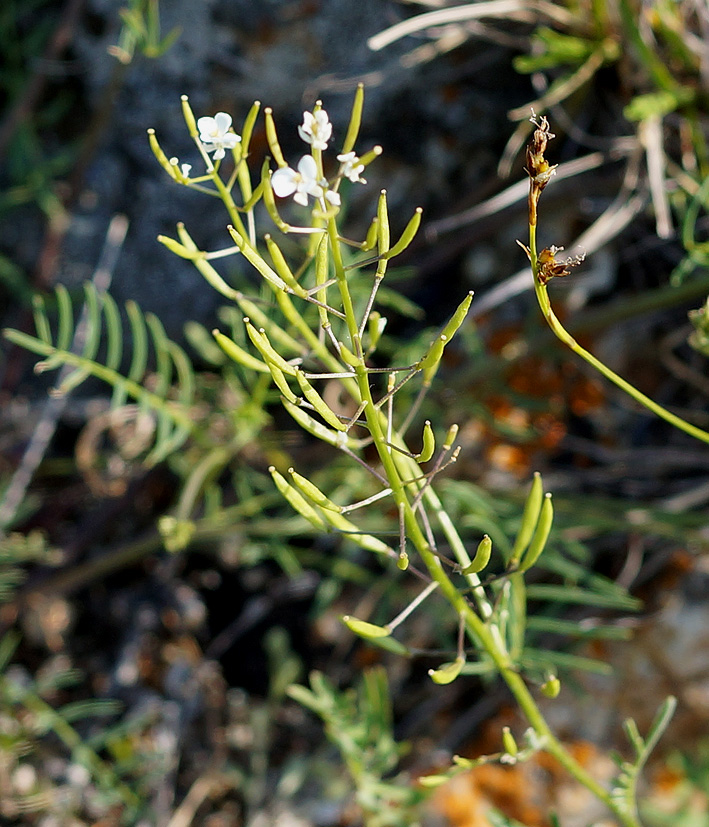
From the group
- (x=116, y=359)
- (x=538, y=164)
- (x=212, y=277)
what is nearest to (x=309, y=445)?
(x=116, y=359)

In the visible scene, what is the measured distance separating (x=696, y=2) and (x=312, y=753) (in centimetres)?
120

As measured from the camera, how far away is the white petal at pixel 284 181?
41cm

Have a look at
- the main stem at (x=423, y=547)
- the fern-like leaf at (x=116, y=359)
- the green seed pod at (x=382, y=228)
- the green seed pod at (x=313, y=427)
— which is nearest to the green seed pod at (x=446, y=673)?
the main stem at (x=423, y=547)

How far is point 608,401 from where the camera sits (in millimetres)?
Answer: 1228

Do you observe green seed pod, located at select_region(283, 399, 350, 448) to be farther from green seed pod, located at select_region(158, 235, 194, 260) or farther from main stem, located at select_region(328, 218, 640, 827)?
green seed pod, located at select_region(158, 235, 194, 260)

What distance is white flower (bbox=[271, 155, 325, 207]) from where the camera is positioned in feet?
1.34

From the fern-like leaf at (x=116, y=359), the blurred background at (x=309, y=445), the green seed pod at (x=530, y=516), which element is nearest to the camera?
the green seed pod at (x=530, y=516)

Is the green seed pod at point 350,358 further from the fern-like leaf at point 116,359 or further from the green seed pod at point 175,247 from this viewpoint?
the fern-like leaf at point 116,359

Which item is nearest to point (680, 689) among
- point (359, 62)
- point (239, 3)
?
point (359, 62)

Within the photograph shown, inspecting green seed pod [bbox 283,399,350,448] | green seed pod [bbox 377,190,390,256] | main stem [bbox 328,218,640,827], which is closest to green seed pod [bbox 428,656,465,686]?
main stem [bbox 328,218,640,827]

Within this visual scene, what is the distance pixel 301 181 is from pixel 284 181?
0.03 feet

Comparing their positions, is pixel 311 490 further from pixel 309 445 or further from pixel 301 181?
pixel 309 445

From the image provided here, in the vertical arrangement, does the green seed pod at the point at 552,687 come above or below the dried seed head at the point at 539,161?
below

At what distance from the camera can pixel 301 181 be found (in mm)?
417
